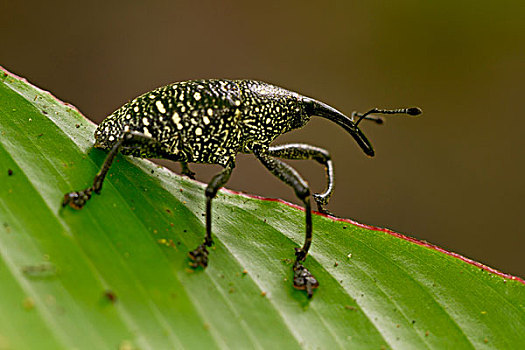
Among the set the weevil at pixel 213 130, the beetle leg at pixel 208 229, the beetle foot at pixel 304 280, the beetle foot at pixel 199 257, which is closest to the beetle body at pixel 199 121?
the weevil at pixel 213 130

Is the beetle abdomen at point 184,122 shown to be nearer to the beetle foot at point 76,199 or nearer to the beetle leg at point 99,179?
the beetle leg at point 99,179

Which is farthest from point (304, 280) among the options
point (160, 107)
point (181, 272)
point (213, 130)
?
point (160, 107)

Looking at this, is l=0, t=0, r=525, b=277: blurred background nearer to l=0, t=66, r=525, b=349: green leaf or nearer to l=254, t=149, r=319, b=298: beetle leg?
l=254, t=149, r=319, b=298: beetle leg

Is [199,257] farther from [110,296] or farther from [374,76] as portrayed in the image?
[374,76]

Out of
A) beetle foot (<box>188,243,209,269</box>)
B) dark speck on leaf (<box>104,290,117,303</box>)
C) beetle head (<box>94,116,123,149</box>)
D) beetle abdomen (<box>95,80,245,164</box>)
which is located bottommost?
dark speck on leaf (<box>104,290,117,303</box>)

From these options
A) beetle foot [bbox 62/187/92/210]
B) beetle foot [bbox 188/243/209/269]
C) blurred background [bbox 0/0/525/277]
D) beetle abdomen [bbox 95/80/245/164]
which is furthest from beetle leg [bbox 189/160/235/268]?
blurred background [bbox 0/0/525/277]

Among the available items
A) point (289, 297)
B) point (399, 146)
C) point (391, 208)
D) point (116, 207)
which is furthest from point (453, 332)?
point (399, 146)
